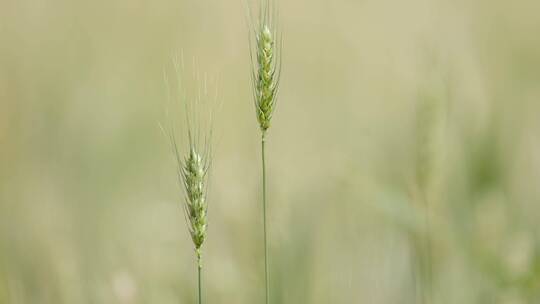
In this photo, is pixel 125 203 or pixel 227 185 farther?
pixel 125 203

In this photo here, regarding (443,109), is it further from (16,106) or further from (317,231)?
(16,106)

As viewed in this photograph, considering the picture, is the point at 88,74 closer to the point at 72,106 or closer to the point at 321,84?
the point at 72,106

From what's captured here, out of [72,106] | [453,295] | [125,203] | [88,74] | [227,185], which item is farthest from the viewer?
[88,74]

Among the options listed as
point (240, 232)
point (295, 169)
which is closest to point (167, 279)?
point (240, 232)

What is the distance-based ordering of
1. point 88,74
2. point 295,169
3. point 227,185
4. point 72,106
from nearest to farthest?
1. point 227,185
2. point 295,169
3. point 72,106
4. point 88,74

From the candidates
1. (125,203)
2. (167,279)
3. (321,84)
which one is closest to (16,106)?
(125,203)

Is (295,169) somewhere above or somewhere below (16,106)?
below
